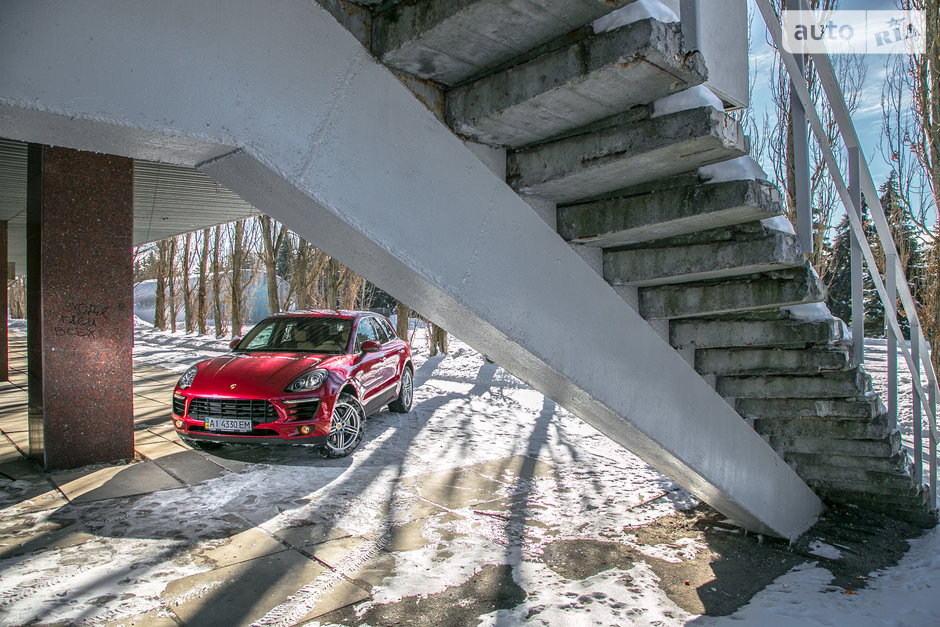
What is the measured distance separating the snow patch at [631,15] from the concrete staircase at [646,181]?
0.10ft

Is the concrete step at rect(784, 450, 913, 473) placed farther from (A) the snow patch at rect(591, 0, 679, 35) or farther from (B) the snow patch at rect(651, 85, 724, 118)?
(A) the snow patch at rect(591, 0, 679, 35)

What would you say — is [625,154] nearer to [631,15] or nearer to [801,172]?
[631,15]

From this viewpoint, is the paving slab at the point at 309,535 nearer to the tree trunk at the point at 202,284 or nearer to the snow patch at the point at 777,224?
the snow patch at the point at 777,224

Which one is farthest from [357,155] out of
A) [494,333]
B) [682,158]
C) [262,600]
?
[262,600]

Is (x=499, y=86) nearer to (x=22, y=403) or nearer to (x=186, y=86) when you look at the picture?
(x=186, y=86)

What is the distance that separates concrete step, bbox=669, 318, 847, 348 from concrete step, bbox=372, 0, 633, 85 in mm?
2331

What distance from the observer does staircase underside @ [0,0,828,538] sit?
1.66m

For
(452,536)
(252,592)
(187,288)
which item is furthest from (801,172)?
(187,288)

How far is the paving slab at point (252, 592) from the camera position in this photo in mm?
3361

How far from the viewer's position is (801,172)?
326 cm

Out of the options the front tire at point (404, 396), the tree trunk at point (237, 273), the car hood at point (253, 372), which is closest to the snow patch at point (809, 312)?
the car hood at point (253, 372)

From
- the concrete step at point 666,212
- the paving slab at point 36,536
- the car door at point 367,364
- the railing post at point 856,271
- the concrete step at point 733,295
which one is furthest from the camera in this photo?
the car door at point 367,364

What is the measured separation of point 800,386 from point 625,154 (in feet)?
8.61

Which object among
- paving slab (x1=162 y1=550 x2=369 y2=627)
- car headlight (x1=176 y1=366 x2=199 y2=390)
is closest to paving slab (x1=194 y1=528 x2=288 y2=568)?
paving slab (x1=162 y1=550 x2=369 y2=627)
